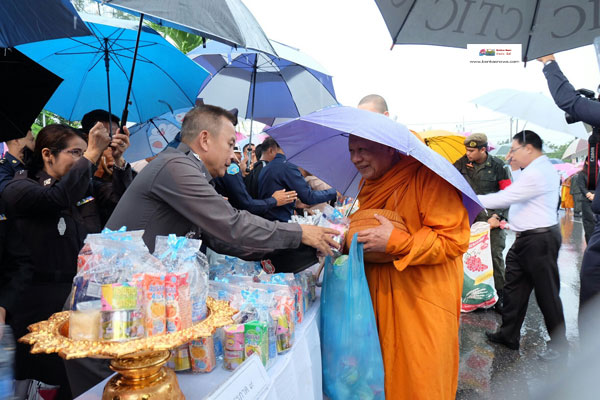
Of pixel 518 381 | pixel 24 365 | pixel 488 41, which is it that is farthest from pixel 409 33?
pixel 24 365

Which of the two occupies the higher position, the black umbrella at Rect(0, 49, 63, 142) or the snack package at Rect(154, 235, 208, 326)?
the black umbrella at Rect(0, 49, 63, 142)

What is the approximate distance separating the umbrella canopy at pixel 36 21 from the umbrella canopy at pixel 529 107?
4.12 metres

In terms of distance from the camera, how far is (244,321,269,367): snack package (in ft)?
4.77

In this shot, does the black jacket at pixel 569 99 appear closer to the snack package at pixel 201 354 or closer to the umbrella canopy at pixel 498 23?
the umbrella canopy at pixel 498 23

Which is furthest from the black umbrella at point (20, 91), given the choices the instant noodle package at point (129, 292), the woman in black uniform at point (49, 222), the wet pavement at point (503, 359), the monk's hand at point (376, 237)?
the wet pavement at point (503, 359)

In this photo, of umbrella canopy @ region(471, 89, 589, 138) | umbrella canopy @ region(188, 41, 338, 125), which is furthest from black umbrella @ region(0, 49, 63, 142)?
umbrella canopy @ region(471, 89, 589, 138)

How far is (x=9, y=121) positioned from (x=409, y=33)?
2.72 metres

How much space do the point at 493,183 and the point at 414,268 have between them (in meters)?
3.69

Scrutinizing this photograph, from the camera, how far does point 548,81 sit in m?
2.79

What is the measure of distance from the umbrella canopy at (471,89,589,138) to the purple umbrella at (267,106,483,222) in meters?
2.57


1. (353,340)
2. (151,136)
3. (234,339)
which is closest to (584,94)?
(353,340)

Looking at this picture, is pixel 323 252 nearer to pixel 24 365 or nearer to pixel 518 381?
pixel 24 365

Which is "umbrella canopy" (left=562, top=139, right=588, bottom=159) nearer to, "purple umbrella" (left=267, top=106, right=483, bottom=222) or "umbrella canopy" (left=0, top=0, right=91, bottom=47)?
"purple umbrella" (left=267, top=106, right=483, bottom=222)

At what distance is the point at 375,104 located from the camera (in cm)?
288
